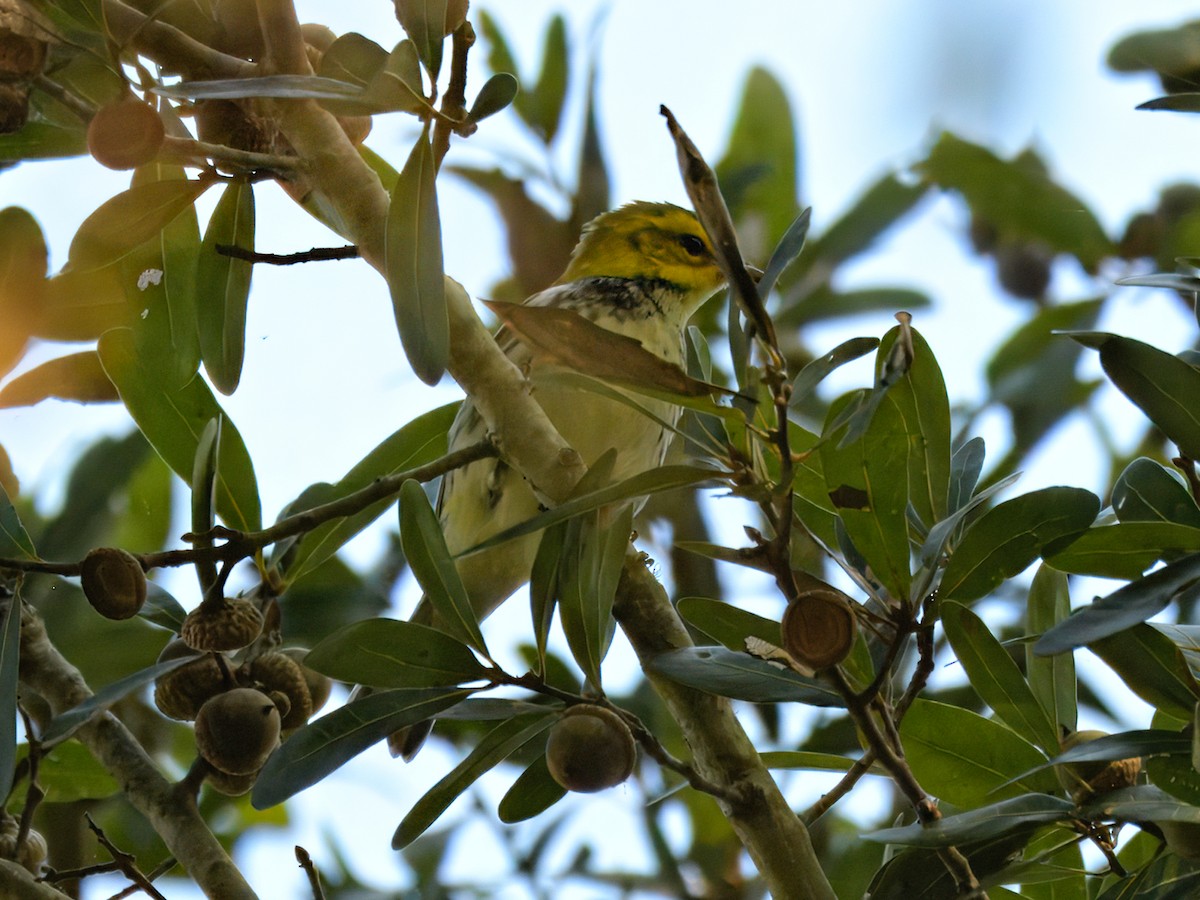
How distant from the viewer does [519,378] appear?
170 cm

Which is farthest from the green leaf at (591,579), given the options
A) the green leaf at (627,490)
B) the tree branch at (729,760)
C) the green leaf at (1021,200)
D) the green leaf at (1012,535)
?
the green leaf at (1021,200)

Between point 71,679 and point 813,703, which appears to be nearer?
point 813,703

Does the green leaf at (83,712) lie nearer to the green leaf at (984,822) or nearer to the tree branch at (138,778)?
the tree branch at (138,778)

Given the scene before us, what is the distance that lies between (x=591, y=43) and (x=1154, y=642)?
2.87 meters

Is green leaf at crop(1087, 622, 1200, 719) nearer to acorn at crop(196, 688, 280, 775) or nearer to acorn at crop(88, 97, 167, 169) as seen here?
acorn at crop(196, 688, 280, 775)

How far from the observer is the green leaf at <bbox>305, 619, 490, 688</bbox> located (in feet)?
4.86

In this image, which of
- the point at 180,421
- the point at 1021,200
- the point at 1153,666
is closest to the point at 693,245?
the point at 1021,200

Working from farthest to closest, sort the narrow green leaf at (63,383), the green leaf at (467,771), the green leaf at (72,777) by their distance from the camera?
the green leaf at (72,777)
the narrow green leaf at (63,383)
the green leaf at (467,771)

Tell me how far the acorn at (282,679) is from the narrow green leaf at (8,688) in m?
0.34

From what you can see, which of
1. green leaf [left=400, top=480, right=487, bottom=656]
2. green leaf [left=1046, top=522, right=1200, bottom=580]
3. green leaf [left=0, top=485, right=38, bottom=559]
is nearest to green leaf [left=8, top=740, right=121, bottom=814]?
green leaf [left=0, top=485, right=38, bottom=559]

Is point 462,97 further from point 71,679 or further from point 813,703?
point 71,679

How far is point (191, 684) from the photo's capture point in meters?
1.76

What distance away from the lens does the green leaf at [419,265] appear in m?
1.45

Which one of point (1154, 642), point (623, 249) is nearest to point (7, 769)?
point (1154, 642)
